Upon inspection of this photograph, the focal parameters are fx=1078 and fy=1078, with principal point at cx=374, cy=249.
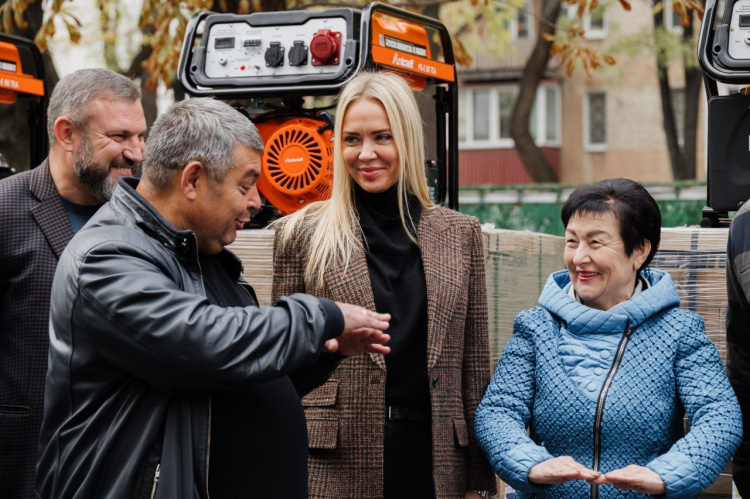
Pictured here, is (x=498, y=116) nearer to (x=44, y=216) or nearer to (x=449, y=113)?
(x=449, y=113)

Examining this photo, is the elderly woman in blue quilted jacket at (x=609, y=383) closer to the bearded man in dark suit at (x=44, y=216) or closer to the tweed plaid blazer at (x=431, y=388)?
the tweed plaid blazer at (x=431, y=388)

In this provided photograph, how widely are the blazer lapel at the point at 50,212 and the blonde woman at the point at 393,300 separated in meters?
0.68

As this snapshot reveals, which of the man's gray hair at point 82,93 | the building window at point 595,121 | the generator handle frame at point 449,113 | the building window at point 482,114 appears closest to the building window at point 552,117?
the building window at point 595,121

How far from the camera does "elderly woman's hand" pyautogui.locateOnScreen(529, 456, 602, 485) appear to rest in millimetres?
2811

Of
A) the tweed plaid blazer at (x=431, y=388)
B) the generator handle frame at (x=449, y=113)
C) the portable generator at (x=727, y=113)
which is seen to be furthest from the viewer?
the generator handle frame at (x=449, y=113)

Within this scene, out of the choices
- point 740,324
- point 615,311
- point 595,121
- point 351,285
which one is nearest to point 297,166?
point 351,285

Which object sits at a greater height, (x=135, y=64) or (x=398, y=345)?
(x=135, y=64)

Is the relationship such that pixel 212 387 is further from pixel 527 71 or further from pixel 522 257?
pixel 527 71

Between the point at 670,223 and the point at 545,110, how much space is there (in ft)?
71.6

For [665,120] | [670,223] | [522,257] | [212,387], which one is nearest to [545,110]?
[665,120]

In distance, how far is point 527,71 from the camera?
16.2 metres

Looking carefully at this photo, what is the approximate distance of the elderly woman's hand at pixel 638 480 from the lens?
2.79 m

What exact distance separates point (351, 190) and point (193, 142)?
1054 mm

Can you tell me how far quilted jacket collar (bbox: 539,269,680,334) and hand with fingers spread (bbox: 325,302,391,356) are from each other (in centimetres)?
73
